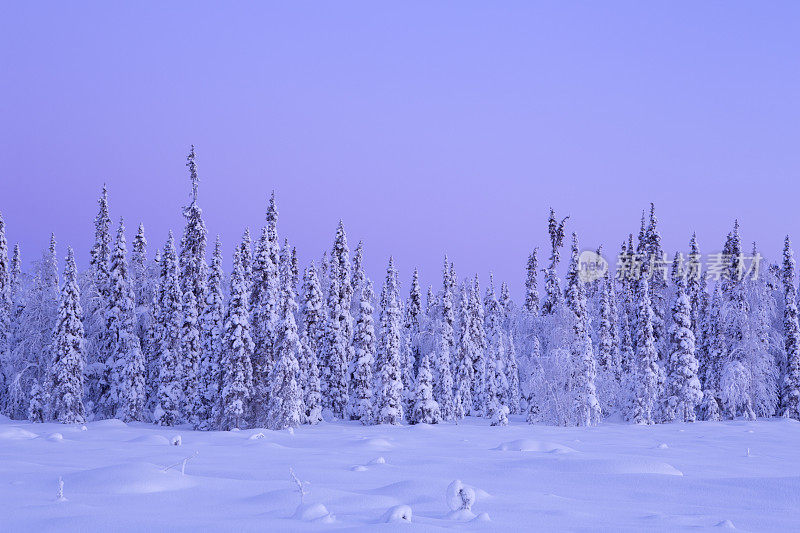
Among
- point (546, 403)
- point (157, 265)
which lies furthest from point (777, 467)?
point (157, 265)

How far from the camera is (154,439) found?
62.6ft

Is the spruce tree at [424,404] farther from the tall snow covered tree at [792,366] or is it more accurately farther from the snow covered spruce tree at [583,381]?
the tall snow covered tree at [792,366]

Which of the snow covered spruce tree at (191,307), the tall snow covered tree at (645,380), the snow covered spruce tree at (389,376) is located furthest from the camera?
the tall snow covered tree at (645,380)

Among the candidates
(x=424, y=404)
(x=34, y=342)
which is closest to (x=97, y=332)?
(x=34, y=342)

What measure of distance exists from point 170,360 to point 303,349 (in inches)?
378

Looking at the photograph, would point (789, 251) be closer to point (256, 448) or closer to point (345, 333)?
point (345, 333)

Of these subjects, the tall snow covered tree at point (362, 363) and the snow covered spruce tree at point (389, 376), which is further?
the tall snow covered tree at point (362, 363)

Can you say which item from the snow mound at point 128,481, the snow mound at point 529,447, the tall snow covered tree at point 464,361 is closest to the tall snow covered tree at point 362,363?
the tall snow covered tree at point 464,361

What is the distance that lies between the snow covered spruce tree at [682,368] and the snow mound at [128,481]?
4327 centimetres

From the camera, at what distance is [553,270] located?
218 feet

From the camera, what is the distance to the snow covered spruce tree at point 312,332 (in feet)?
149

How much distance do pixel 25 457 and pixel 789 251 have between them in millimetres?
60597

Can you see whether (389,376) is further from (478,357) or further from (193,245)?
(478,357)

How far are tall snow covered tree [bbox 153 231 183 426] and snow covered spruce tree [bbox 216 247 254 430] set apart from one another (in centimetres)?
535
